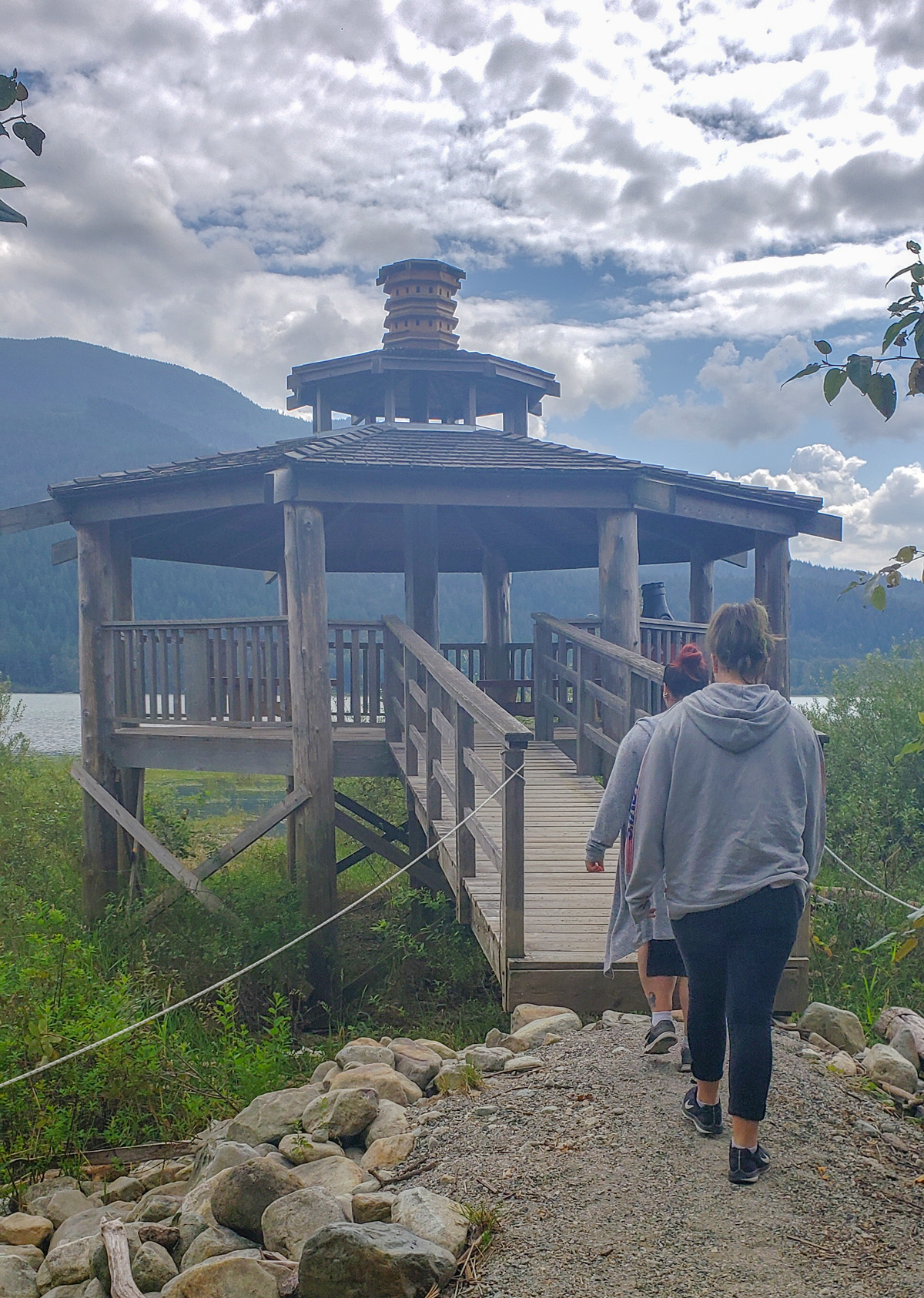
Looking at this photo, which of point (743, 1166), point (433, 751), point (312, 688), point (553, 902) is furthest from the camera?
point (312, 688)

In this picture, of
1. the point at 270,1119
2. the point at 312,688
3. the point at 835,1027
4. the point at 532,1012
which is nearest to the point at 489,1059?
the point at 532,1012

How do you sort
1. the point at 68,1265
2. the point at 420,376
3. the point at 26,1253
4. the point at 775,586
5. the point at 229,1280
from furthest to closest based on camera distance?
the point at 420,376 → the point at 775,586 → the point at 26,1253 → the point at 68,1265 → the point at 229,1280

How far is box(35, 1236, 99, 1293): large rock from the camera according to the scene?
3523 millimetres

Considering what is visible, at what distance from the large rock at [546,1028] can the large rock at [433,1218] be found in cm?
149

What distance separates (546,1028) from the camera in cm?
469

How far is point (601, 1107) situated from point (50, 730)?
168 feet

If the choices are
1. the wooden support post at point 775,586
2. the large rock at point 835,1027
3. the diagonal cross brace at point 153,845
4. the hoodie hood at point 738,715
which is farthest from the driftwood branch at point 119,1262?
the wooden support post at point 775,586

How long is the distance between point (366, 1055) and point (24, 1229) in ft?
4.92

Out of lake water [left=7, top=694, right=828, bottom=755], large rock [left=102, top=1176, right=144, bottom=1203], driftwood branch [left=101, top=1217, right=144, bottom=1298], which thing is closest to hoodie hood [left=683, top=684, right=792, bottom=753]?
driftwood branch [left=101, top=1217, right=144, bottom=1298]

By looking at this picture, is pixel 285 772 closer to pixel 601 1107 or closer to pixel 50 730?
pixel 601 1107

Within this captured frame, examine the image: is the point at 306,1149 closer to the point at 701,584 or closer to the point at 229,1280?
the point at 229,1280

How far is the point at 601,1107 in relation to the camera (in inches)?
143

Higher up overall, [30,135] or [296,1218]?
[30,135]

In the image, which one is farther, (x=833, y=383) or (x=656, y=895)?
(x=656, y=895)
